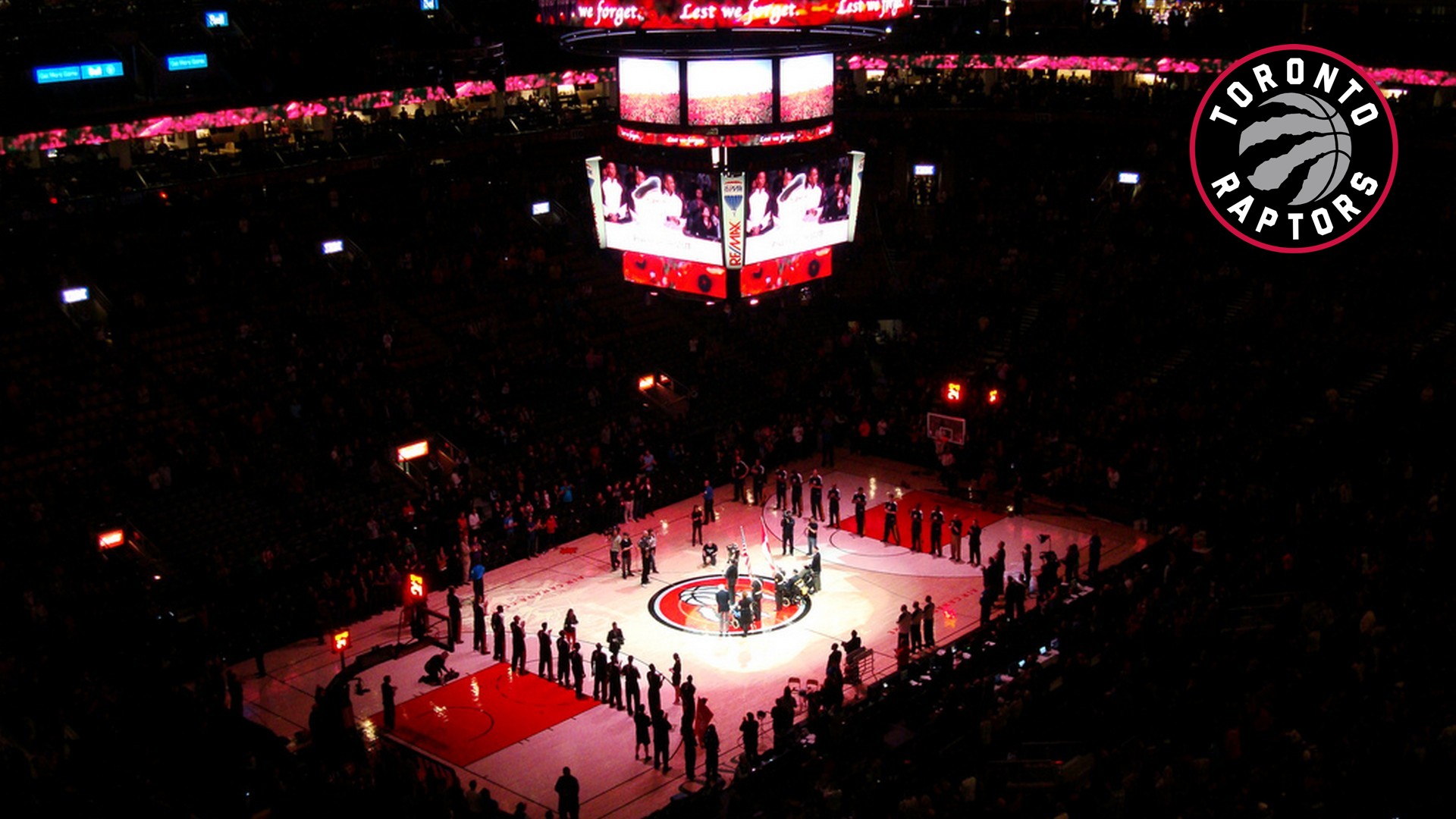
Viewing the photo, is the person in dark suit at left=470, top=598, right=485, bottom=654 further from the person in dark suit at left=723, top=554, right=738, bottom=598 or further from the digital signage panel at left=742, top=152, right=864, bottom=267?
the digital signage panel at left=742, top=152, right=864, bottom=267

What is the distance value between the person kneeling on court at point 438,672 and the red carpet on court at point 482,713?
7.8 inches

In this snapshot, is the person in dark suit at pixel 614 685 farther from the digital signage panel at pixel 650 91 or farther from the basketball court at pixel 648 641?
the digital signage panel at pixel 650 91

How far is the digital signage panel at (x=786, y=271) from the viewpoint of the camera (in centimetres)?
2759

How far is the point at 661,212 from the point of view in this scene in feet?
91.6

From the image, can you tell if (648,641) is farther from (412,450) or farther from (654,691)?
(412,450)

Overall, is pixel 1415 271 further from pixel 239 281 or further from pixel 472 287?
pixel 239 281

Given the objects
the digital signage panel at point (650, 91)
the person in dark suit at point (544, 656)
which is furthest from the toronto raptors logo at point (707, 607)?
the digital signage panel at point (650, 91)

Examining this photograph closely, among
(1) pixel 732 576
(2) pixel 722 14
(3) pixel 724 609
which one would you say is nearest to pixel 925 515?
(1) pixel 732 576

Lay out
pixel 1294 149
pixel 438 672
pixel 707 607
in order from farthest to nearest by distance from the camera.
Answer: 1. pixel 707 607
2. pixel 438 672
3. pixel 1294 149

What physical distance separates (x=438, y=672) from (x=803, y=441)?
15103 mm

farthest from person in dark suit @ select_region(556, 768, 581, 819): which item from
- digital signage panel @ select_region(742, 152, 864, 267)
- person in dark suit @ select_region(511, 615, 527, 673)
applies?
digital signage panel @ select_region(742, 152, 864, 267)

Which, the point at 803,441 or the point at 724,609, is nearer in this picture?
the point at 724,609

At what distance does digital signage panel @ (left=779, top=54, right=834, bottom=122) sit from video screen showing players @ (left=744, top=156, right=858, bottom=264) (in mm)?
958

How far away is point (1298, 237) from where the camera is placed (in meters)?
11.7
